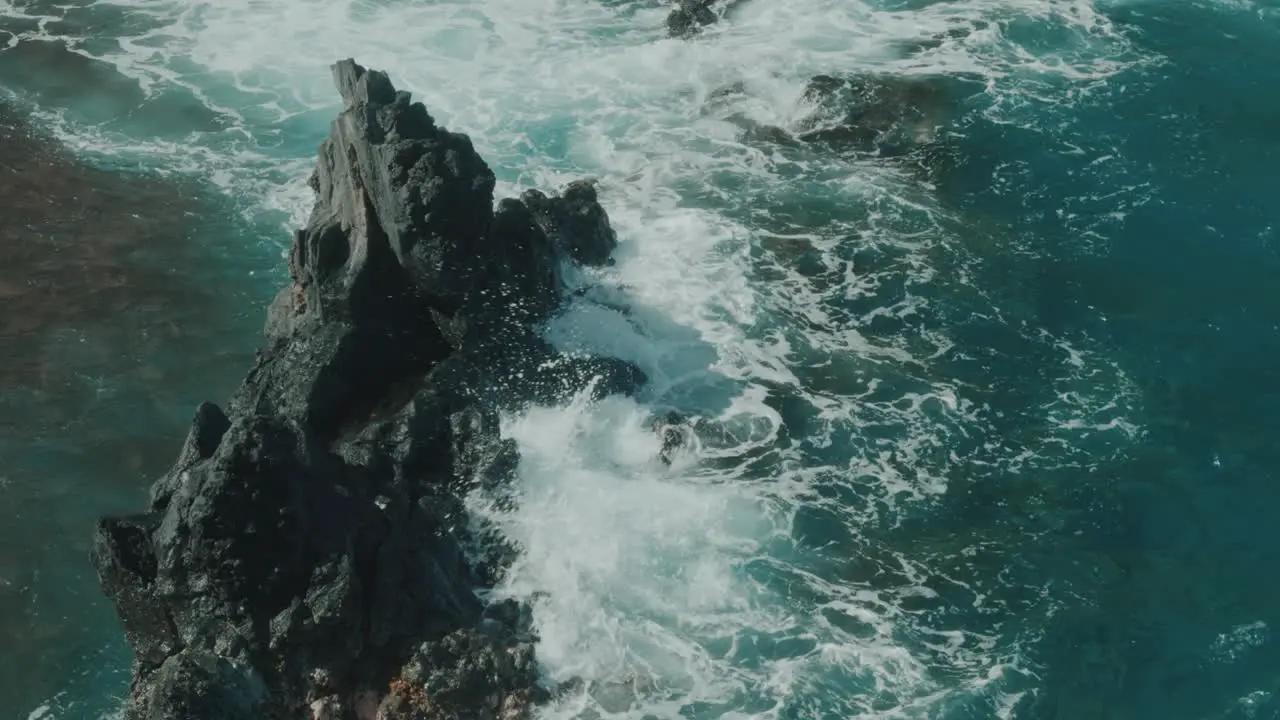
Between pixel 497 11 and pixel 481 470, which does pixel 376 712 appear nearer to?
pixel 481 470

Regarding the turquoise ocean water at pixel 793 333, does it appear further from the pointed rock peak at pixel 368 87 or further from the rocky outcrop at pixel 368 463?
the pointed rock peak at pixel 368 87

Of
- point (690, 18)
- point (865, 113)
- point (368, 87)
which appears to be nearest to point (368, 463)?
point (368, 87)

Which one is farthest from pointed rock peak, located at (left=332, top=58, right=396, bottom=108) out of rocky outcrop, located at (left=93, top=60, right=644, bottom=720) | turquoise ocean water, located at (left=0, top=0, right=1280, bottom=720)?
turquoise ocean water, located at (left=0, top=0, right=1280, bottom=720)

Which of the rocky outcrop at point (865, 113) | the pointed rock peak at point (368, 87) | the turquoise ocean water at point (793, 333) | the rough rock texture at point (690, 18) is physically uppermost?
the pointed rock peak at point (368, 87)

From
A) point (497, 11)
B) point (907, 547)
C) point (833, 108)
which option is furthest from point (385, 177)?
point (497, 11)

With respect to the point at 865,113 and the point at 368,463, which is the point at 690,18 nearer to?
the point at 865,113

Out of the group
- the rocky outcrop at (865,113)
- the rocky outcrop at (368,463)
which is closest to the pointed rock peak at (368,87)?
the rocky outcrop at (368,463)
